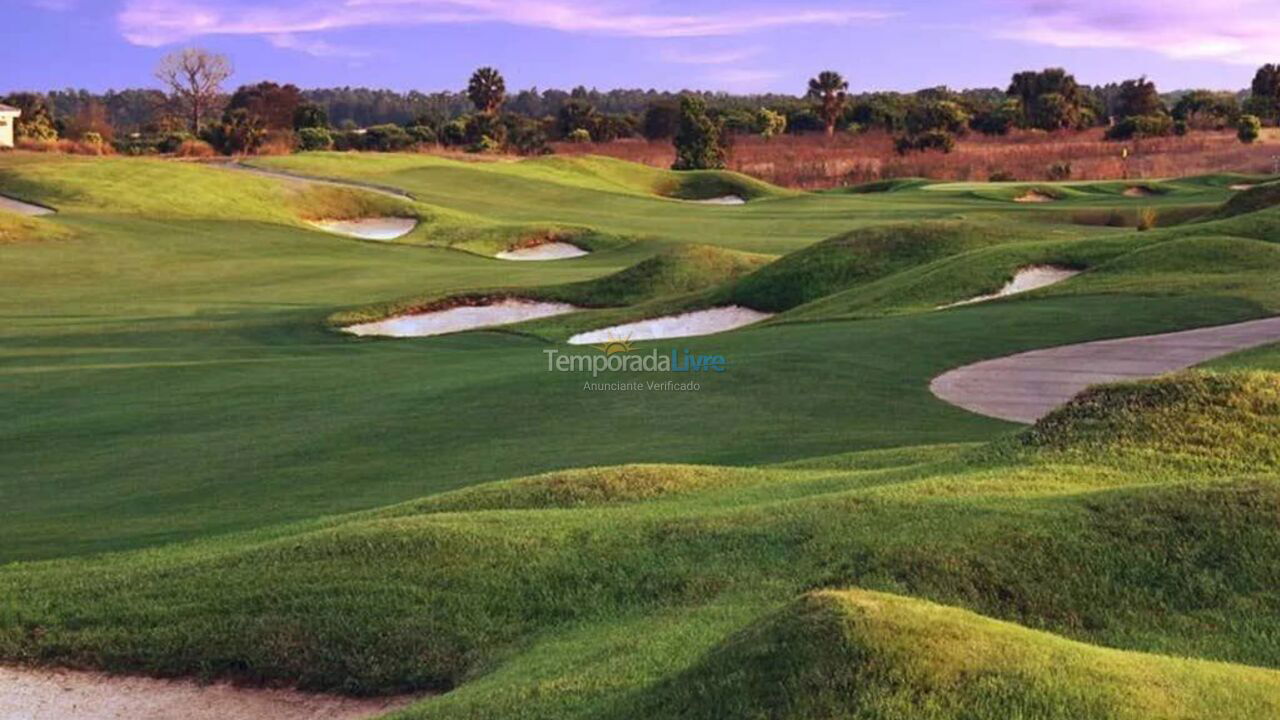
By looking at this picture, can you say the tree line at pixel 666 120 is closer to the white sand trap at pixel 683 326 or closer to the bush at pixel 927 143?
the bush at pixel 927 143

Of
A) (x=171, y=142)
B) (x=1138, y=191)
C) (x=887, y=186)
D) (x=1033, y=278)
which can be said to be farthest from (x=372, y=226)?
(x=171, y=142)

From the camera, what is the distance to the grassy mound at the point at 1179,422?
9.82 metres

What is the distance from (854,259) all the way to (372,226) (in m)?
27.4

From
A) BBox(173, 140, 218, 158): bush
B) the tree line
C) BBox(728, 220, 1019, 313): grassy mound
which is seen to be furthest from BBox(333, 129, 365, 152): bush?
BBox(728, 220, 1019, 313): grassy mound

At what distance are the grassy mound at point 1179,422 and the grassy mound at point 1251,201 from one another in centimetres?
2414

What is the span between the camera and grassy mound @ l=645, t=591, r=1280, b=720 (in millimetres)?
4977

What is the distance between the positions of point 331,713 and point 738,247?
126 feet

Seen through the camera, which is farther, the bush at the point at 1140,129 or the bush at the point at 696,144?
the bush at the point at 1140,129

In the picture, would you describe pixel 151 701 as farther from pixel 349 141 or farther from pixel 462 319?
pixel 349 141

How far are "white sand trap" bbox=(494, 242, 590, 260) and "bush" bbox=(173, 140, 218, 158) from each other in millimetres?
33369

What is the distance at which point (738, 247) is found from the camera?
149ft

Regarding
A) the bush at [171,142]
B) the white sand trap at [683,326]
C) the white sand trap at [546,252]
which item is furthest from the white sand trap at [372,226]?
the bush at [171,142]

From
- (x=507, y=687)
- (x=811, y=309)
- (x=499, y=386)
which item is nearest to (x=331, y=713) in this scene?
(x=507, y=687)

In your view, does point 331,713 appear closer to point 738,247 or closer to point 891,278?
point 891,278
